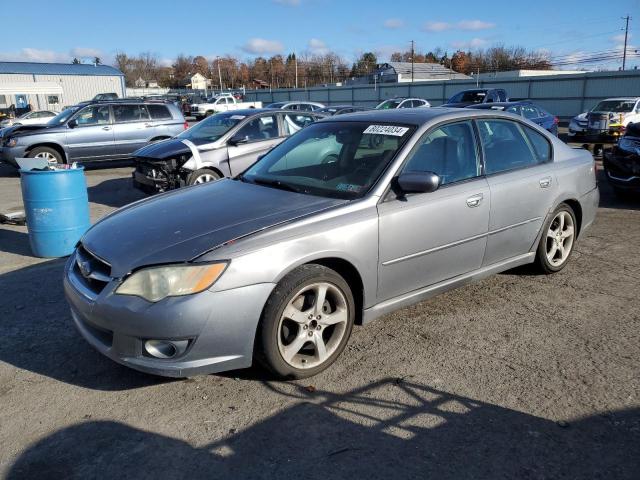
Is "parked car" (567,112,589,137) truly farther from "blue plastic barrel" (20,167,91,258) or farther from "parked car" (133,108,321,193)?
"blue plastic barrel" (20,167,91,258)

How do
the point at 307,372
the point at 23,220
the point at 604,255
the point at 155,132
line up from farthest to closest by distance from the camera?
the point at 155,132
the point at 23,220
the point at 604,255
the point at 307,372

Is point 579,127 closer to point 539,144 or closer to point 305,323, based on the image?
point 539,144

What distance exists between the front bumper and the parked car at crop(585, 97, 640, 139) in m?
19.7

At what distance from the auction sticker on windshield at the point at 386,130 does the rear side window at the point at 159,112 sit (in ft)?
35.0

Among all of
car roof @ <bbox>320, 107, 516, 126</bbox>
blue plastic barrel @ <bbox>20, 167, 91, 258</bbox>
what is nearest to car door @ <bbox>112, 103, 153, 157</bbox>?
blue plastic barrel @ <bbox>20, 167, 91, 258</bbox>

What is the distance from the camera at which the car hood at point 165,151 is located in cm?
848

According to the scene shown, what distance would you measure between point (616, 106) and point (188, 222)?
22307 mm

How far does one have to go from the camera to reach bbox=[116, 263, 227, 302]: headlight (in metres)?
2.88

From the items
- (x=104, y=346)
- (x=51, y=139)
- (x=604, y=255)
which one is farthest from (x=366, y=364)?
(x=51, y=139)

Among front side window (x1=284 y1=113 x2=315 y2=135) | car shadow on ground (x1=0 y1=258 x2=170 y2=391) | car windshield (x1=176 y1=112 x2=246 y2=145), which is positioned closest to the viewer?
car shadow on ground (x1=0 y1=258 x2=170 y2=391)

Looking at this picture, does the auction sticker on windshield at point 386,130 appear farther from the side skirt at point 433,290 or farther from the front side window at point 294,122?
the front side window at point 294,122

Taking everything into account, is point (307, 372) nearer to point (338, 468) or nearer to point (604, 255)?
point (338, 468)

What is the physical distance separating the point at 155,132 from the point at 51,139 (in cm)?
238

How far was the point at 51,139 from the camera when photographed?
12344mm
